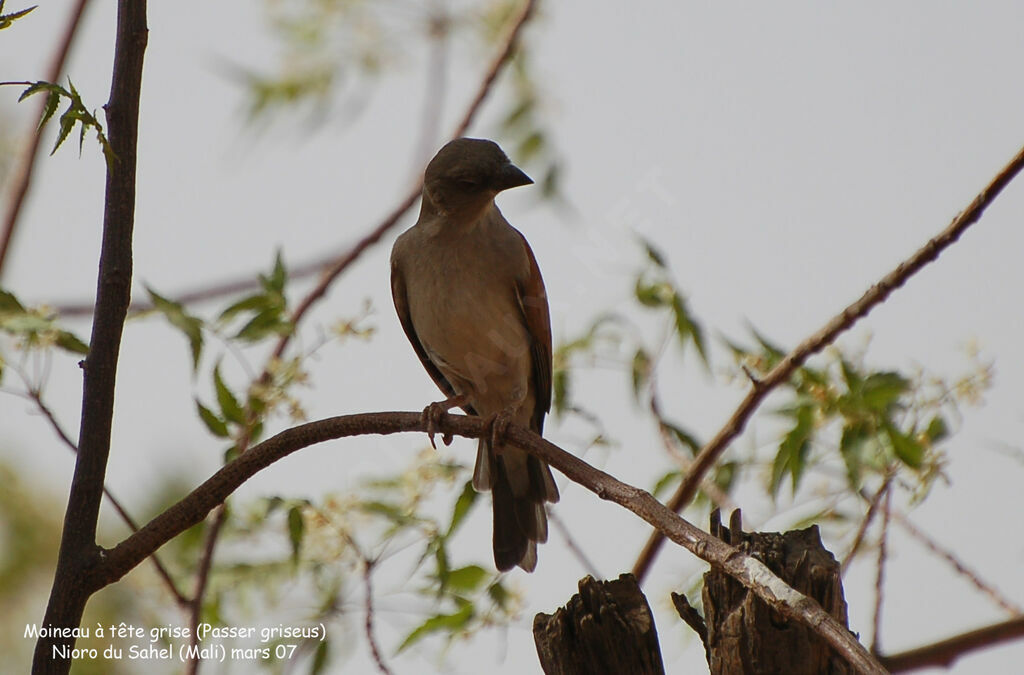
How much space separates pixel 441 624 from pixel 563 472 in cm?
154

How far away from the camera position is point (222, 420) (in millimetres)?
3625

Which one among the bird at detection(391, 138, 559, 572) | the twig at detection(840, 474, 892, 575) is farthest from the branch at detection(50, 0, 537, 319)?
the twig at detection(840, 474, 892, 575)

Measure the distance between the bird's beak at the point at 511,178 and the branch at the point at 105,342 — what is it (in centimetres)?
195

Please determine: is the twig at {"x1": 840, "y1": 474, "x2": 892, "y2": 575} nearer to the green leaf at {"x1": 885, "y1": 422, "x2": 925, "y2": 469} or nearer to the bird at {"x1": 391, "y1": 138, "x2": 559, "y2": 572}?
the green leaf at {"x1": 885, "y1": 422, "x2": 925, "y2": 469}

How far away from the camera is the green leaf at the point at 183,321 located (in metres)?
3.54

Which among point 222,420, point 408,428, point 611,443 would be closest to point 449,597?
point 611,443

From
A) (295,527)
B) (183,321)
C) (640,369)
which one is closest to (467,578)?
(295,527)

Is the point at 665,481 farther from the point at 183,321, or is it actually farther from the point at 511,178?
the point at 183,321

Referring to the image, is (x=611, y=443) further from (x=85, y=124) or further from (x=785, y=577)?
(x=85, y=124)

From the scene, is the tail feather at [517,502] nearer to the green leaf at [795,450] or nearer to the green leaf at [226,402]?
the green leaf at [226,402]

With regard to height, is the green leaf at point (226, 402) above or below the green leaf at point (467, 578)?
above

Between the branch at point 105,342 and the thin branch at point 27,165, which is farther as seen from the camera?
the thin branch at point 27,165

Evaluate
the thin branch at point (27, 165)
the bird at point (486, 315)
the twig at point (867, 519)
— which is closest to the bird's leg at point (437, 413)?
the bird at point (486, 315)

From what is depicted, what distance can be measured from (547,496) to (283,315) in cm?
166
